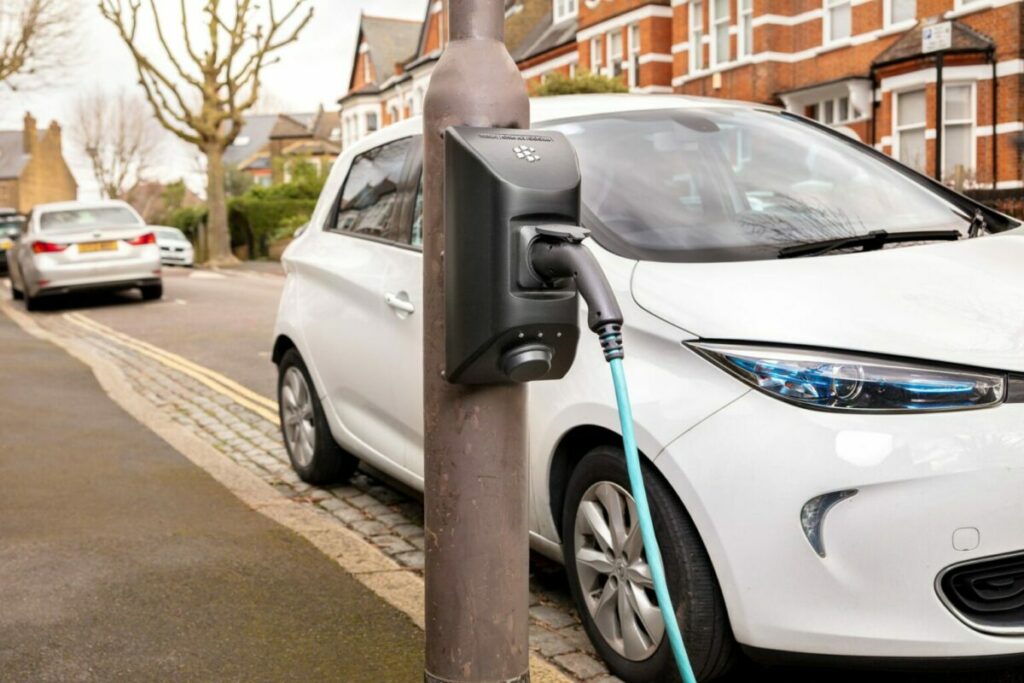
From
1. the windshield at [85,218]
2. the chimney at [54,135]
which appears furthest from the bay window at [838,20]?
the chimney at [54,135]

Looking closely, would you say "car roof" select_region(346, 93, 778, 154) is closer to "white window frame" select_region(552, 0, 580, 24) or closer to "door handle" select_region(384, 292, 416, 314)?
"door handle" select_region(384, 292, 416, 314)

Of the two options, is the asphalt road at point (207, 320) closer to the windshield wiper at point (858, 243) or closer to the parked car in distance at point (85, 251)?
the parked car in distance at point (85, 251)

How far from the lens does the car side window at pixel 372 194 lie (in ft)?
16.6

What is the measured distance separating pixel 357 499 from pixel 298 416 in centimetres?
54

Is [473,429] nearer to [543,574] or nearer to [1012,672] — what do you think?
[1012,672]

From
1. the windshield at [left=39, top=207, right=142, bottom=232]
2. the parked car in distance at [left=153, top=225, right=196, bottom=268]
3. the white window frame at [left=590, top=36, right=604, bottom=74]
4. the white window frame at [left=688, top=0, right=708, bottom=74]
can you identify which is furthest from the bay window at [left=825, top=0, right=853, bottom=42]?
the parked car in distance at [left=153, top=225, right=196, bottom=268]

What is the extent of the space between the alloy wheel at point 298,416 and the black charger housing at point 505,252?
11.5ft

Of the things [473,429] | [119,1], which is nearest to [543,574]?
[473,429]

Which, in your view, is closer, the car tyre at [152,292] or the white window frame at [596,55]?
the car tyre at [152,292]

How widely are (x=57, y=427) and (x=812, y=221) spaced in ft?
17.3

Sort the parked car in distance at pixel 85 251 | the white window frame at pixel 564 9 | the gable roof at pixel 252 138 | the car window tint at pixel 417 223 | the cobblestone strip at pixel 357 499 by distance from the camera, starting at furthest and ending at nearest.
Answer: the gable roof at pixel 252 138 → the white window frame at pixel 564 9 → the parked car in distance at pixel 85 251 → the car window tint at pixel 417 223 → the cobblestone strip at pixel 357 499

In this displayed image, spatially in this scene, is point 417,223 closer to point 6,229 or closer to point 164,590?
point 164,590

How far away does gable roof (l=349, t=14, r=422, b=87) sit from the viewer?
65.1 m

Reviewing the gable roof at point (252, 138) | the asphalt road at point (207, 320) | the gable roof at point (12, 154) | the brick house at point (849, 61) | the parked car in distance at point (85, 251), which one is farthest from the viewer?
the gable roof at point (252, 138)
